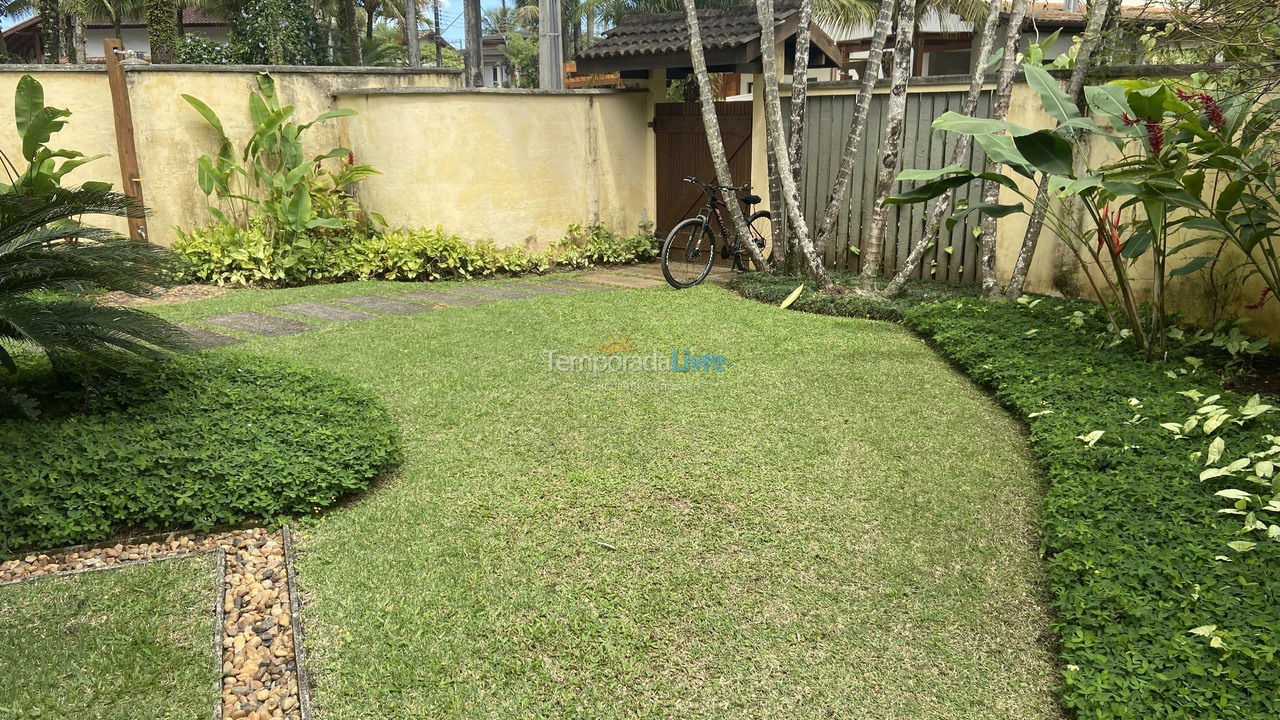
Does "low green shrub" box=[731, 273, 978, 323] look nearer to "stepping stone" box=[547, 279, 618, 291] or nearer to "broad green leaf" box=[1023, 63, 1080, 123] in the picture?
"stepping stone" box=[547, 279, 618, 291]

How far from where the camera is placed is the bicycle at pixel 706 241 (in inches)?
344

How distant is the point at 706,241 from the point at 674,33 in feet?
8.11

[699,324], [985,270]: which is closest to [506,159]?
[699,324]

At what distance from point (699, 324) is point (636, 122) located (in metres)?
4.47

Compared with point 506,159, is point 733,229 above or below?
below

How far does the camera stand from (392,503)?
384 centimetres

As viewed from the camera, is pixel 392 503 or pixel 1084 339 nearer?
pixel 392 503

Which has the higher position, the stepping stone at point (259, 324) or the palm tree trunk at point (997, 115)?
the palm tree trunk at point (997, 115)

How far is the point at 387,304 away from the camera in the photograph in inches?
309

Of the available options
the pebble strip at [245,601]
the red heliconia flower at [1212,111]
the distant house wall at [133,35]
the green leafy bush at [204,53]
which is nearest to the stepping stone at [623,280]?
the red heliconia flower at [1212,111]

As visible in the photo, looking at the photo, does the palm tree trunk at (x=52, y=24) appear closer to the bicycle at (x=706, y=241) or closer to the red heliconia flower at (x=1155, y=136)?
the bicycle at (x=706, y=241)

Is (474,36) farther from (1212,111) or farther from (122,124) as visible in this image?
(1212,111)

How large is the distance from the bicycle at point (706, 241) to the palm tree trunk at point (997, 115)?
2183 mm

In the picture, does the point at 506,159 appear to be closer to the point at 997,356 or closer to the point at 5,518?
the point at 997,356
